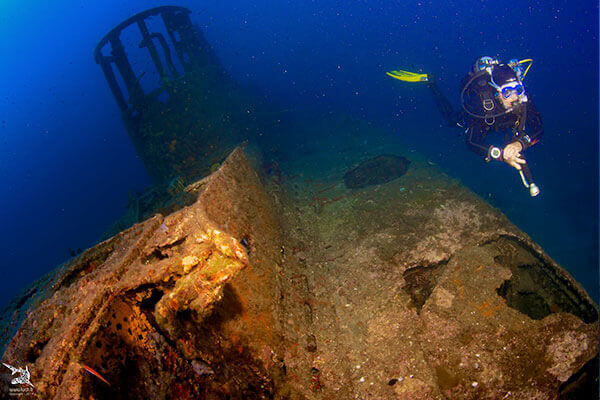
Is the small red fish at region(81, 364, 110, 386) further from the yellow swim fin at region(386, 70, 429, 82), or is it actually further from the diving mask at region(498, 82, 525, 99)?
the yellow swim fin at region(386, 70, 429, 82)

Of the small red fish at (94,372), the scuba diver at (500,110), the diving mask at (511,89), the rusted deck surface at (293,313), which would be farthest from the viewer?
the diving mask at (511,89)

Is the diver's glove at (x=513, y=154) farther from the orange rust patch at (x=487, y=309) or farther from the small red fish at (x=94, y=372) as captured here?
the small red fish at (x=94, y=372)

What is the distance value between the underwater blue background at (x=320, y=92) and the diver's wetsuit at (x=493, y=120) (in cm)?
842

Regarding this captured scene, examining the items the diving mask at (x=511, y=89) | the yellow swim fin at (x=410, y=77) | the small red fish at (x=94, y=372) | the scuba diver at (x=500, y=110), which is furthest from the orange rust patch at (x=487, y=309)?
the yellow swim fin at (x=410, y=77)

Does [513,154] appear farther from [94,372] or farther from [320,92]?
[320,92]

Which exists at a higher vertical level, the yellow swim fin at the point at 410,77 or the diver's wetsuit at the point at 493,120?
the yellow swim fin at the point at 410,77

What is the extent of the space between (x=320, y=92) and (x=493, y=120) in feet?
151

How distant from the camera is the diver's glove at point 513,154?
3.79 m

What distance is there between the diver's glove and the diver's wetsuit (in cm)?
14

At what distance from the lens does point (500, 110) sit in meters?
4.54

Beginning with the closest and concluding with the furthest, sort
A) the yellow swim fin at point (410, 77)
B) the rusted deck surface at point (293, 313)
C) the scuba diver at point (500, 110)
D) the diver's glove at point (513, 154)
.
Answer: the rusted deck surface at point (293, 313) < the diver's glove at point (513, 154) < the scuba diver at point (500, 110) < the yellow swim fin at point (410, 77)

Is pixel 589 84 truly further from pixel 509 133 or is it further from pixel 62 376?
pixel 62 376

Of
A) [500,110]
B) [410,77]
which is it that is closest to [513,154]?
[500,110]

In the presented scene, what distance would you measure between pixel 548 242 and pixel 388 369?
1241 centimetres
